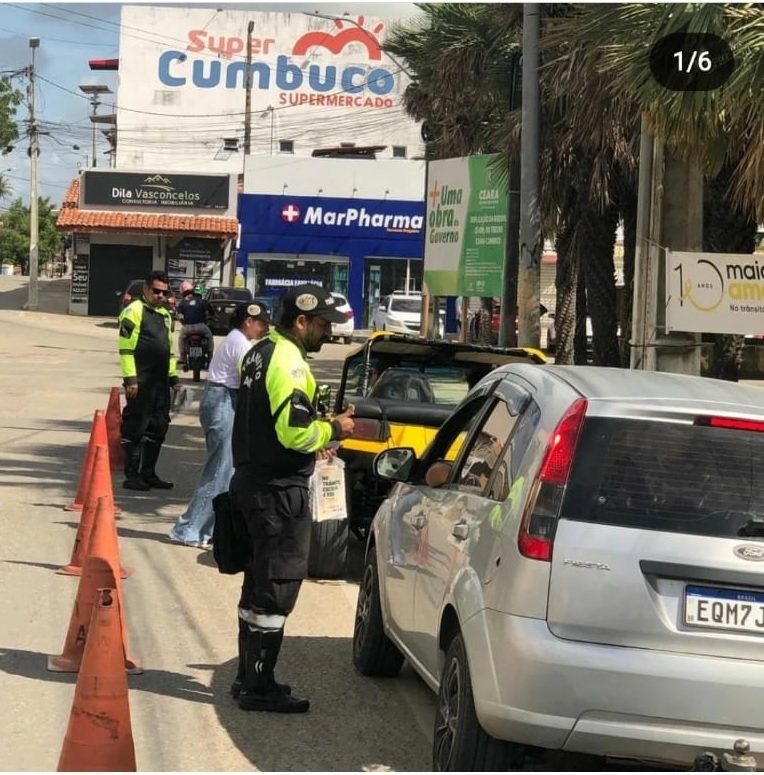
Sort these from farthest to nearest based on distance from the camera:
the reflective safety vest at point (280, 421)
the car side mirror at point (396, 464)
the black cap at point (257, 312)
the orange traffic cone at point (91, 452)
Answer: the orange traffic cone at point (91, 452), the black cap at point (257, 312), the car side mirror at point (396, 464), the reflective safety vest at point (280, 421)

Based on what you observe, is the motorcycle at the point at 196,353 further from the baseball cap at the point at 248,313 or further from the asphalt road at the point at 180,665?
the baseball cap at the point at 248,313

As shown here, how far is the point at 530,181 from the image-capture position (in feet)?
45.5

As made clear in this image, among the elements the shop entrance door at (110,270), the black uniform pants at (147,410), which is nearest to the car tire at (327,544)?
the black uniform pants at (147,410)

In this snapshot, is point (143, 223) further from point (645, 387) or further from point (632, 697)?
point (632, 697)

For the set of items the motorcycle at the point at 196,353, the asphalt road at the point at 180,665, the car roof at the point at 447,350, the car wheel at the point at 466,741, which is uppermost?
the car roof at the point at 447,350

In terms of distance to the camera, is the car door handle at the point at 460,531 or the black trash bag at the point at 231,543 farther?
the black trash bag at the point at 231,543

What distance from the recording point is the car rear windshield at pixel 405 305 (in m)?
38.4

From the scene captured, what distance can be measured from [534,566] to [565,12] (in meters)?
12.1

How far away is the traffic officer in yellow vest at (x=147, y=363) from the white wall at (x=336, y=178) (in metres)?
35.3

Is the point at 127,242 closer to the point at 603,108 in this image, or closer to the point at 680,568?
the point at 603,108

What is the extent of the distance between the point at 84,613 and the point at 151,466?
597 cm

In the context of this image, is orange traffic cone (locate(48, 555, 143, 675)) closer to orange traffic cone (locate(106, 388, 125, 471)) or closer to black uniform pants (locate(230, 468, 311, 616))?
black uniform pants (locate(230, 468, 311, 616))

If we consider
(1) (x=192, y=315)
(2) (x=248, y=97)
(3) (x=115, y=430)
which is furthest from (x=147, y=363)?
(2) (x=248, y=97)

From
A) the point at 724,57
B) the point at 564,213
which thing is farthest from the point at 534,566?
the point at 564,213
